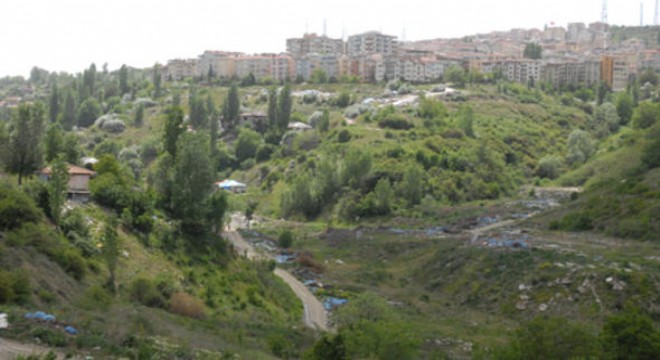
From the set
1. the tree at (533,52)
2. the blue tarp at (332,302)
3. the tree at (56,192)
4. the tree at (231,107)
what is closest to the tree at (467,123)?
the tree at (231,107)

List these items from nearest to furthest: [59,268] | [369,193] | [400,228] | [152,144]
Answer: [59,268], [400,228], [369,193], [152,144]

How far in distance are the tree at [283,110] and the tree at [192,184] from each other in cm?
4801

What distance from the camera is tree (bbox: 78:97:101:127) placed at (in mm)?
99625

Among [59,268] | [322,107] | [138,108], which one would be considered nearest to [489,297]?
[59,268]

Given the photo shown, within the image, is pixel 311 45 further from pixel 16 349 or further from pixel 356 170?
pixel 16 349

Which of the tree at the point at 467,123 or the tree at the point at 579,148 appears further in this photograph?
the tree at the point at 467,123

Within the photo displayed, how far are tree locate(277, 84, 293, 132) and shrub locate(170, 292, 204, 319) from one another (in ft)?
188

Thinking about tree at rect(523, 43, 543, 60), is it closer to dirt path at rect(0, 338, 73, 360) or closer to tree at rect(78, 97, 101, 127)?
tree at rect(78, 97, 101, 127)

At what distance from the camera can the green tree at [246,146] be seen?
256 ft

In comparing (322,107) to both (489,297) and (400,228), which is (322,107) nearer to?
(400,228)

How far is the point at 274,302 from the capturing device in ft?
95.1

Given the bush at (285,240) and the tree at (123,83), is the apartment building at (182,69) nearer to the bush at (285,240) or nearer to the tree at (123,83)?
the tree at (123,83)

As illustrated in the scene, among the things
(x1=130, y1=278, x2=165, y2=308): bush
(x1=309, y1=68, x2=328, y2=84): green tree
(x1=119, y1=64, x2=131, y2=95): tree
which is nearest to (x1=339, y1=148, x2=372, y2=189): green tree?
(x1=130, y1=278, x2=165, y2=308): bush

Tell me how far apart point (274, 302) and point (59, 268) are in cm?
1061
